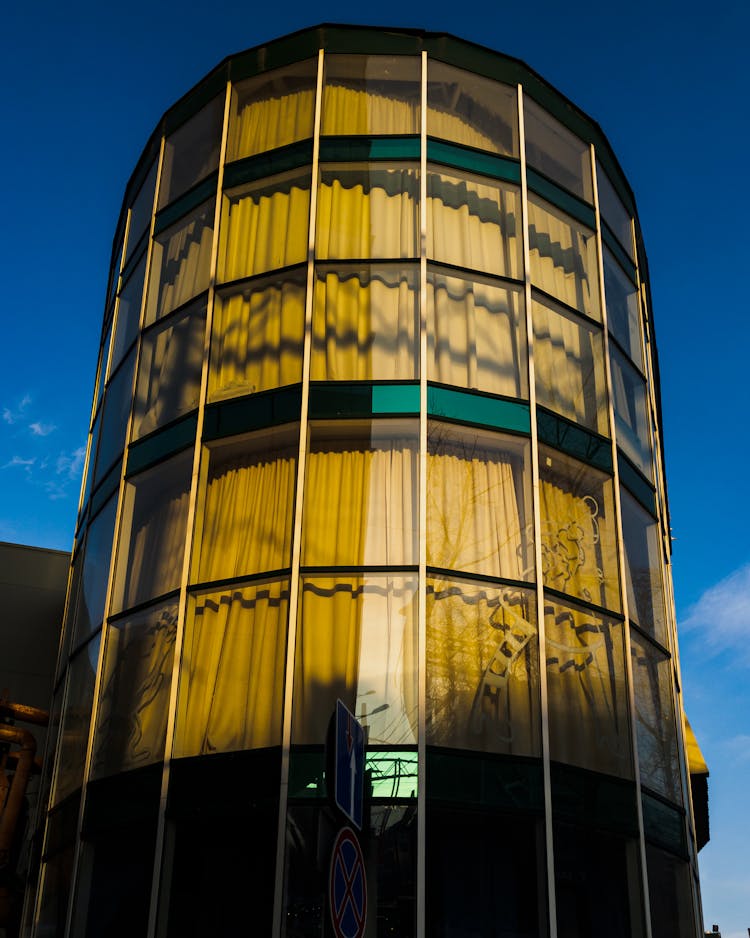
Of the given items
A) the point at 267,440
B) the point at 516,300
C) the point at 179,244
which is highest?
the point at 179,244

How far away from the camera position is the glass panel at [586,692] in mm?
14539

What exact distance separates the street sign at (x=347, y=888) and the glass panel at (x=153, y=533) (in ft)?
26.7

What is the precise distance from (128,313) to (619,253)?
8670mm

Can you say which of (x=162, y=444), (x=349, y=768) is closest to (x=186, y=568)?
(x=162, y=444)

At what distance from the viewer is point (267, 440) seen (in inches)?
624

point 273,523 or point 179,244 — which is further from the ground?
point 179,244

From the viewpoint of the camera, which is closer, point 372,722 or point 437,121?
point 372,722

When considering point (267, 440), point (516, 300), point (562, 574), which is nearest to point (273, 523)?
point (267, 440)

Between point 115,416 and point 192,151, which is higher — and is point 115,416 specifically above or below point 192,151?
below

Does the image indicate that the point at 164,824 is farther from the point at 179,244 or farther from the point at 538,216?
the point at 538,216

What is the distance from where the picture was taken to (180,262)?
18469 mm

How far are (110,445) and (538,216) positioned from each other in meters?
7.91

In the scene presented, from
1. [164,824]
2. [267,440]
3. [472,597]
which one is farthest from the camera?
[267,440]

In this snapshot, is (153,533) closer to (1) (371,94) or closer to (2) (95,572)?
(2) (95,572)
